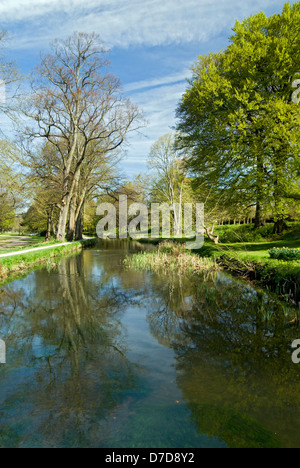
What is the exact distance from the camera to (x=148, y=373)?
4785 mm

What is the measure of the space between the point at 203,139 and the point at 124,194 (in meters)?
10.9

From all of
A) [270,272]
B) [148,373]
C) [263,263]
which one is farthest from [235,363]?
[263,263]

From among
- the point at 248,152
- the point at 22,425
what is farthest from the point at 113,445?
the point at 248,152

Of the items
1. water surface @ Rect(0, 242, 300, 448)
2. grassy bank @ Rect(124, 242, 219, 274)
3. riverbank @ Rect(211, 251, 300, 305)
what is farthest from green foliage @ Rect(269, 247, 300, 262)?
grassy bank @ Rect(124, 242, 219, 274)

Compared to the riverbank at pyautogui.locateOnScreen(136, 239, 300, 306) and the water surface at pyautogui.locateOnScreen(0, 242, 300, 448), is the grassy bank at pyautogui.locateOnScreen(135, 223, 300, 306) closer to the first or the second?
the riverbank at pyautogui.locateOnScreen(136, 239, 300, 306)

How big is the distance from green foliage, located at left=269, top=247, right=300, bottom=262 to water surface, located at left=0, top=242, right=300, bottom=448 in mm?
2945

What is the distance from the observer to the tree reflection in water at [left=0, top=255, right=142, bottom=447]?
344 cm

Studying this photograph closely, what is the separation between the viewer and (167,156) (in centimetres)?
3903

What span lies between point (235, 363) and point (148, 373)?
149 cm

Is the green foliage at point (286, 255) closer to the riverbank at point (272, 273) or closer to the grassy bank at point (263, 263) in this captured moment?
the grassy bank at point (263, 263)

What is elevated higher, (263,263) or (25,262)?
(263,263)

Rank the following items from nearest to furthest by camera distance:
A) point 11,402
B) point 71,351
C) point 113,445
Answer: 1. point 113,445
2. point 11,402
3. point 71,351

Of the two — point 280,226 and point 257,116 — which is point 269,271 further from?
point 257,116
